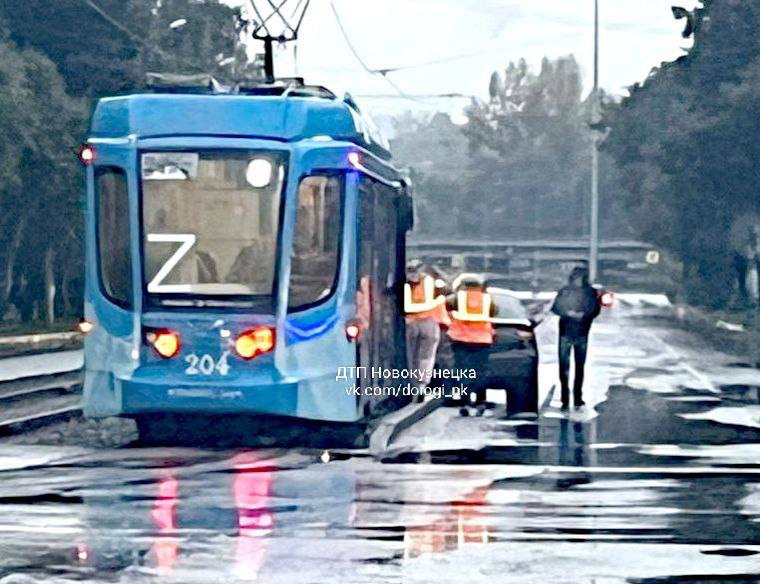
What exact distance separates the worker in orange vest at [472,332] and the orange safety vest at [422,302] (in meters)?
0.33

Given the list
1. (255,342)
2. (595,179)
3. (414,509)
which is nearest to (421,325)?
(255,342)

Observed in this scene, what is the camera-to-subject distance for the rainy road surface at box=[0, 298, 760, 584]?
442 inches

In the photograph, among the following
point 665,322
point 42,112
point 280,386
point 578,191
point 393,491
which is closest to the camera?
point 393,491

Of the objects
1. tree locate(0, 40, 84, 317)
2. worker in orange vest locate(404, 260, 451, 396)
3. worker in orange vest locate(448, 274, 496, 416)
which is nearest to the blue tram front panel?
worker in orange vest locate(404, 260, 451, 396)

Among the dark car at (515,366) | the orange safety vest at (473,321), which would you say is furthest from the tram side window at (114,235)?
the dark car at (515,366)

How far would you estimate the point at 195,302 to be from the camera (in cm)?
1811

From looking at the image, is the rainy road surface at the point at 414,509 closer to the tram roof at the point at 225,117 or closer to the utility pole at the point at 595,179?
the tram roof at the point at 225,117

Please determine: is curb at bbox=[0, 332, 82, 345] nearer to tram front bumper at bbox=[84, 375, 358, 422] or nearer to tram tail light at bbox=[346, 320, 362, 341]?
tram front bumper at bbox=[84, 375, 358, 422]

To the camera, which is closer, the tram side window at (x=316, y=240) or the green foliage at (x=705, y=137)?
the tram side window at (x=316, y=240)

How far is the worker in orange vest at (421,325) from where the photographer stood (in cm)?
2353

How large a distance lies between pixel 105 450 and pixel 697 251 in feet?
187

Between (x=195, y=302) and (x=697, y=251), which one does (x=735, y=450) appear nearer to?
(x=195, y=302)

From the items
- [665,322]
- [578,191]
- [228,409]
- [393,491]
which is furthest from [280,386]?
[578,191]

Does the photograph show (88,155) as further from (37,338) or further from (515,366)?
(37,338)
